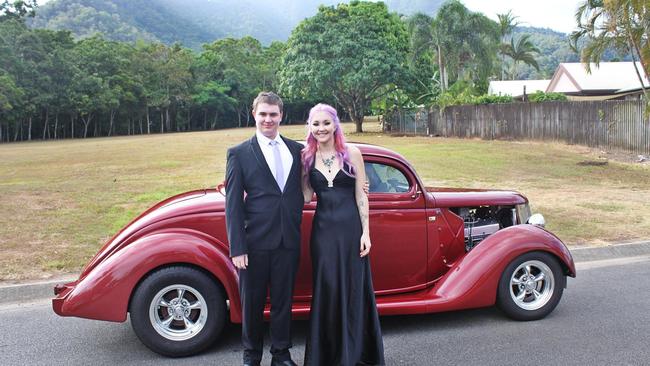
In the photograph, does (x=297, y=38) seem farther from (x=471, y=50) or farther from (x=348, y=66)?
(x=471, y=50)

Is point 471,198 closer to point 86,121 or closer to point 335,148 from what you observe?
point 335,148

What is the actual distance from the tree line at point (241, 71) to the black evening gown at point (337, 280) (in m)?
32.6

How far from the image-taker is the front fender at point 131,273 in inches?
159

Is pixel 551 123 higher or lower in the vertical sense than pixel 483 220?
higher

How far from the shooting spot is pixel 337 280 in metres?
3.56

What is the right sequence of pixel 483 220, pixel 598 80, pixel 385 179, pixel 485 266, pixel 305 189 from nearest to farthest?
1. pixel 305 189
2. pixel 485 266
3. pixel 385 179
4. pixel 483 220
5. pixel 598 80

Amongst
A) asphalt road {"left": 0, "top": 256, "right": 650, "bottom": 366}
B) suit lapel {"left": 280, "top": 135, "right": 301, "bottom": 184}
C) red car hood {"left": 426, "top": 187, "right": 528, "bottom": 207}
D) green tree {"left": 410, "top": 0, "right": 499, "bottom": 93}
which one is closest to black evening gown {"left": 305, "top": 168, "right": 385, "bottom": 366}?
suit lapel {"left": 280, "top": 135, "right": 301, "bottom": 184}

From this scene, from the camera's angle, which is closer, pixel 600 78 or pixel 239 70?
pixel 600 78

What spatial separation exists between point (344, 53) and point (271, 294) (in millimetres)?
35358

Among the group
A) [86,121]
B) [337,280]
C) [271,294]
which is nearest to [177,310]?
[271,294]

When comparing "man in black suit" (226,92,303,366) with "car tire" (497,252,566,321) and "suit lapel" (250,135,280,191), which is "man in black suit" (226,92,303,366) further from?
"car tire" (497,252,566,321)

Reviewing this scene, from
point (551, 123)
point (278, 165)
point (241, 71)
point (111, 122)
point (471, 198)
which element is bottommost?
point (471, 198)

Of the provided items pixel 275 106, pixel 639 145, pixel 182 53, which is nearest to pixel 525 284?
pixel 275 106

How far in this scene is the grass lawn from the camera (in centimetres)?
764
